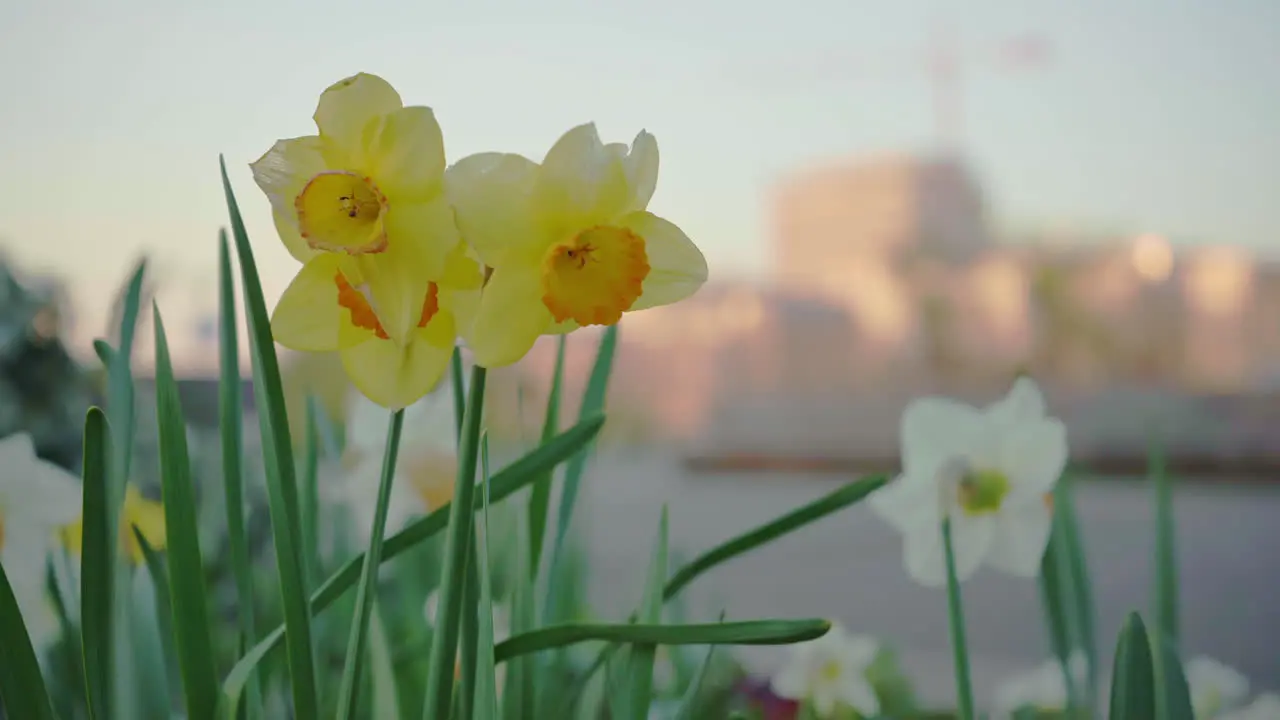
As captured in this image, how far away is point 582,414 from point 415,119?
0.66ft

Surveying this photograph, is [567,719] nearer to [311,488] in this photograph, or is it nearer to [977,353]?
[311,488]

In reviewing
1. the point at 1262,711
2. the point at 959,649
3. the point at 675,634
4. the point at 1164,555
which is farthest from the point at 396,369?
the point at 1262,711

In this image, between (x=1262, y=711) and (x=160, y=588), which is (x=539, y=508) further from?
(x=1262, y=711)

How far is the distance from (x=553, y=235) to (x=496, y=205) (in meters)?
0.02

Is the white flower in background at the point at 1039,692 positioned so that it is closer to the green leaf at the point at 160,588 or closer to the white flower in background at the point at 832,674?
the white flower in background at the point at 832,674

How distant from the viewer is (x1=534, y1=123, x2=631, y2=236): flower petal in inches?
11.0

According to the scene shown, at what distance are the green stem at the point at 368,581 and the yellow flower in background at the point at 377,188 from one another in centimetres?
3

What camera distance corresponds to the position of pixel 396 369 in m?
0.28

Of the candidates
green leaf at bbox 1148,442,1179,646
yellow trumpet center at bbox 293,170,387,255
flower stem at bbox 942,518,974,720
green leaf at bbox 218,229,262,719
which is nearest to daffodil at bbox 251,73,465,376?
yellow trumpet center at bbox 293,170,387,255

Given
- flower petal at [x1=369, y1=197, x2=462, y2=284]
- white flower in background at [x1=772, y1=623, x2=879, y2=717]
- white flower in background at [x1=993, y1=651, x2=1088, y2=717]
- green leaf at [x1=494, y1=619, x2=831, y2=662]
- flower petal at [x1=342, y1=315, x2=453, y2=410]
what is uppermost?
flower petal at [x1=369, y1=197, x2=462, y2=284]

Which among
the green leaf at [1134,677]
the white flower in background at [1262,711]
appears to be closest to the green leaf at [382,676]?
the green leaf at [1134,677]

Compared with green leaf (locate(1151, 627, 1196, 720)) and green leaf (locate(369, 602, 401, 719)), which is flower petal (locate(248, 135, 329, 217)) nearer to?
green leaf (locate(369, 602, 401, 719))

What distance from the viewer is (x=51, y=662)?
0.60m

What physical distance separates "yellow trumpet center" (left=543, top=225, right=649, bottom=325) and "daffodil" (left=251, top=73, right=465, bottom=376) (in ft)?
0.09
